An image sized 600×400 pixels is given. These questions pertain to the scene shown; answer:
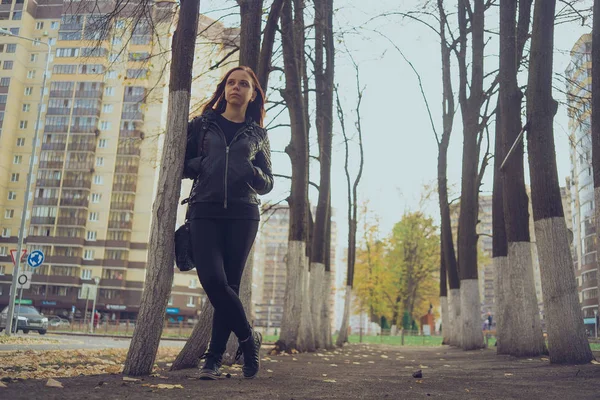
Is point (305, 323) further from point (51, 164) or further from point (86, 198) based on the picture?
point (51, 164)

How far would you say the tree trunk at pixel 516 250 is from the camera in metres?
11.1

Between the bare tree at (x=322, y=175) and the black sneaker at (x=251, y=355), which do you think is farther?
the bare tree at (x=322, y=175)

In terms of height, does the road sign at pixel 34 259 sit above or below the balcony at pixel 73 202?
below

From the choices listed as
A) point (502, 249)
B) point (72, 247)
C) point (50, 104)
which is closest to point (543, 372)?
point (502, 249)

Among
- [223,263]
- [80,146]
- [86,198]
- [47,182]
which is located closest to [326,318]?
[223,263]

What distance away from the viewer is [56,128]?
73250mm

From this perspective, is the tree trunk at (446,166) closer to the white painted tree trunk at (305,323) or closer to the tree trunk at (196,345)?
the white painted tree trunk at (305,323)

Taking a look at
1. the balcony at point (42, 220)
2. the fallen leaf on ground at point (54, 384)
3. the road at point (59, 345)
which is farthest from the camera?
the balcony at point (42, 220)

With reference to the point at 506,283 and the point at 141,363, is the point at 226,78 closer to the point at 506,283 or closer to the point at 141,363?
the point at 141,363

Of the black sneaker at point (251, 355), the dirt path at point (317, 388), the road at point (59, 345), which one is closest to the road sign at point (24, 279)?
the road at point (59, 345)

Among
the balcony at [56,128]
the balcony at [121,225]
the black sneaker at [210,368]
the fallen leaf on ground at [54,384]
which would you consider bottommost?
the fallen leaf on ground at [54,384]

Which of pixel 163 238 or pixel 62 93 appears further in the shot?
pixel 62 93

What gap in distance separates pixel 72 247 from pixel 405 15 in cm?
6118

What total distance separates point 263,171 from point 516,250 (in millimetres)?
7415
